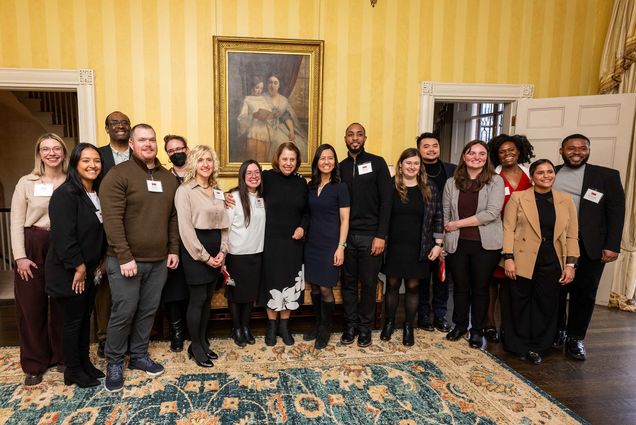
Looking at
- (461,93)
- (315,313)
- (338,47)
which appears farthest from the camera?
(461,93)

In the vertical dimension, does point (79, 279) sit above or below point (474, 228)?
below

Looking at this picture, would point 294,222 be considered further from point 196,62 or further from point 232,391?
point 196,62

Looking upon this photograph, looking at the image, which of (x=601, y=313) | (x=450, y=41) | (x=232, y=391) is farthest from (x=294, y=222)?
(x=601, y=313)

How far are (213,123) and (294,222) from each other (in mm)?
1862

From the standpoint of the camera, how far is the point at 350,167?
315 cm

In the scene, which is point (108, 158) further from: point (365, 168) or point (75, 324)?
point (365, 168)

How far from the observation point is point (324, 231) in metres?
3.07

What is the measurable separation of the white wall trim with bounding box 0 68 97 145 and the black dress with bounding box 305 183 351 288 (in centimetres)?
262

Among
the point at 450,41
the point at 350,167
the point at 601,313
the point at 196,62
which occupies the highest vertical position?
the point at 450,41

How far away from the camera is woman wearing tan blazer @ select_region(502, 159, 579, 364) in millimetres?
2943

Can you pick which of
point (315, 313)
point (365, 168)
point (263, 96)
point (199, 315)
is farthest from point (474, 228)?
point (263, 96)

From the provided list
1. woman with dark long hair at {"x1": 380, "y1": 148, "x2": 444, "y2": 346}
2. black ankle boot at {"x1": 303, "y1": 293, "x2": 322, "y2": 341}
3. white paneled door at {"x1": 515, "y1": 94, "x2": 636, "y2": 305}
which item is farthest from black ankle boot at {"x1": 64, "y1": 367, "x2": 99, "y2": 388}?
white paneled door at {"x1": 515, "y1": 94, "x2": 636, "y2": 305}

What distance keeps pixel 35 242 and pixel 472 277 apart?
3.08 meters

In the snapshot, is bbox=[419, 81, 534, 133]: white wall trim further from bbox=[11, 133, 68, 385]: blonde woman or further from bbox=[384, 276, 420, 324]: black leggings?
bbox=[11, 133, 68, 385]: blonde woman
